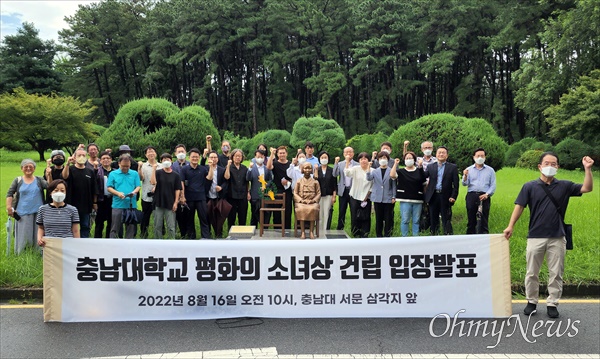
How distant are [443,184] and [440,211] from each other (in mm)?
674

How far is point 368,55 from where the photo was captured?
1625 inches

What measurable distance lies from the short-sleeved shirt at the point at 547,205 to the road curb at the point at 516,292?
138cm

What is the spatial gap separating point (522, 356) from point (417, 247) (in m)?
1.56

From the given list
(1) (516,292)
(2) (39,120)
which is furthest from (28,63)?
(1) (516,292)

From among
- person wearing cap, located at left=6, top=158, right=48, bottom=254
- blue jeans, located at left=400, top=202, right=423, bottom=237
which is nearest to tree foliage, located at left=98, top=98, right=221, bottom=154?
person wearing cap, located at left=6, top=158, right=48, bottom=254

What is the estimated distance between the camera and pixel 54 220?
6.08 metres

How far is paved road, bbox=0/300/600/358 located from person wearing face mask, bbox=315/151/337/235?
182 inches

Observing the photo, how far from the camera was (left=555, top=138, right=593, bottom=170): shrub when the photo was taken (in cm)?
2555

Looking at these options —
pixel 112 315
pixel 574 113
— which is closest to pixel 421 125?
pixel 112 315

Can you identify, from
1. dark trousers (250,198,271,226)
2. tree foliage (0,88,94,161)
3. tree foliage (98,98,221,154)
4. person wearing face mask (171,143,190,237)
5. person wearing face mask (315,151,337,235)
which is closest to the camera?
person wearing face mask (171,143,190,237)

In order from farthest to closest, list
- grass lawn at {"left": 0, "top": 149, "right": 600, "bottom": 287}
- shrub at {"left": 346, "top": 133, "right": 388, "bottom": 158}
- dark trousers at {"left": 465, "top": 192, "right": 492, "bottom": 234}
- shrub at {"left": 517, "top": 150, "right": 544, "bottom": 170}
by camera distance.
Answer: shrub at {"left": 346, "top": 133, "right": 388, "bottom": 158} → shrub at {"left": 517, "top": 150, "right": 544, "bottom": 170} → dark trousers at {"left": 465, "top": 192, "right": 492, "bottom": 234} → grass lawn at {"left": 0, "top": 149, "right": 600, "bottom": 287}

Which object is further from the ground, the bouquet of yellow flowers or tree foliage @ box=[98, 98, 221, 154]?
tree foliage @ box=[98, 98, 221, 154]

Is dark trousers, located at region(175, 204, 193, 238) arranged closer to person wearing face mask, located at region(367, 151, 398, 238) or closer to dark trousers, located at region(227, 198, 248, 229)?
dark trousers, located at region(227, 198, 248, 229)

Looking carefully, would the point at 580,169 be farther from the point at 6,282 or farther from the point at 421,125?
the point at 6,282
